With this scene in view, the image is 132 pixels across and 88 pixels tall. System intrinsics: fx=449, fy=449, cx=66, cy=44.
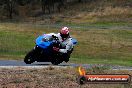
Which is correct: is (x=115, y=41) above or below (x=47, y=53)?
below

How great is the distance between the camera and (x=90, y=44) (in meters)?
38.0

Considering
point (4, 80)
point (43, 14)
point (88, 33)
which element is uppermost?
point (4, 80)

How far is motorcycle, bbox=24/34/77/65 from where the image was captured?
17922 mm

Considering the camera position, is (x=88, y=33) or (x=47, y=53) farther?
(x=88, y=33)

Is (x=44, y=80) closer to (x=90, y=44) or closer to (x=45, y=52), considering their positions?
(x=45, y=52)

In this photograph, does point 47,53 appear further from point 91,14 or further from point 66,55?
point 91,14

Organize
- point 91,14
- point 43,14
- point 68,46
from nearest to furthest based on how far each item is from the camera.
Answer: point 68,46 < point 91,14 < point 43,14

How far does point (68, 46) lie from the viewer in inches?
702

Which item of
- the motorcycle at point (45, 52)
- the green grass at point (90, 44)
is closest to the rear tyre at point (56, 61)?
the motorcycle at point (45, 52)

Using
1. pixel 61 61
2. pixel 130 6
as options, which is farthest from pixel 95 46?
pixel 130 6

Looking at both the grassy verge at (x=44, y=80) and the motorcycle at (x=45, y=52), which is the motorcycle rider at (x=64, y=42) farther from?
the grassy verge at (x=44, y=80)

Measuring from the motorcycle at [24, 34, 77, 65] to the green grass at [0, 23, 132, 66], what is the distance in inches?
322

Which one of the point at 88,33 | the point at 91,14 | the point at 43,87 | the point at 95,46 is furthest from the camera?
the point at 91,14

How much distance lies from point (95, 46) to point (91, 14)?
3482 centimetres
